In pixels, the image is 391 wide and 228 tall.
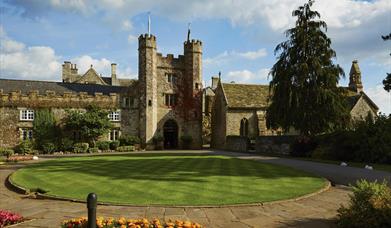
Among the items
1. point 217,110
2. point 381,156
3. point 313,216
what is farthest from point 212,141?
point 313,216

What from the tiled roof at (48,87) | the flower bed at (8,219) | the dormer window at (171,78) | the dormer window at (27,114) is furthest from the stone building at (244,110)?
the flower bed at (8,219)

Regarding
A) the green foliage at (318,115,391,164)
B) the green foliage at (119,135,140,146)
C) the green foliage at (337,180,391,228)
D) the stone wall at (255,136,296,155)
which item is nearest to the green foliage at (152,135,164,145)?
→ the green foliage at (119,135,140,146)

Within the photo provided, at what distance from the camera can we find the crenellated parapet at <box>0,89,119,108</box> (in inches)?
1535

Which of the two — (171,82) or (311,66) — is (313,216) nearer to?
(311,66)

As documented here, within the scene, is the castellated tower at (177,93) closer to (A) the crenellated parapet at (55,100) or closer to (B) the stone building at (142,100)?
(B) the stone building at (142,100)

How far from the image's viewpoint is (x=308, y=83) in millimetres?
29172

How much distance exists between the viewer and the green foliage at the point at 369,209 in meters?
6.97

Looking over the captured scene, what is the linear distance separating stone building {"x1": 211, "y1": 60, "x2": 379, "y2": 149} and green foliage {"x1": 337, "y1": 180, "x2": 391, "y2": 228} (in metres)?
34.7

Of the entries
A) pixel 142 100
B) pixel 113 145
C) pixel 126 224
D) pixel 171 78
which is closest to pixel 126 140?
pixel 113 145

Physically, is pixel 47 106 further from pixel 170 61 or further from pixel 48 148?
pixel 170 61

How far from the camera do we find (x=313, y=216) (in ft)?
28.5

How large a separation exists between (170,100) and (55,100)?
14029 millimetres

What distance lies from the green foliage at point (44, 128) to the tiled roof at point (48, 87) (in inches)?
140

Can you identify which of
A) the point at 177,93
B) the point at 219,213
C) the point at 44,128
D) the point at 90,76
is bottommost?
the point at 219,213
